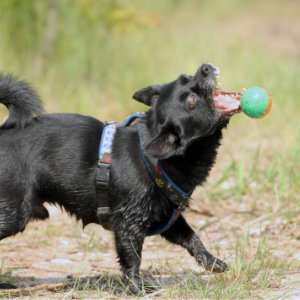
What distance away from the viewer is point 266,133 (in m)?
6.88

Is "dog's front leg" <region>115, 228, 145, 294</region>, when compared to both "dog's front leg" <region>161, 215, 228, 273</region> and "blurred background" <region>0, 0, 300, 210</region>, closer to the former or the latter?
"dog's front leg" <region>161, 215, 228, 273</region>

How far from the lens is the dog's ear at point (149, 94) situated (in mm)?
3371

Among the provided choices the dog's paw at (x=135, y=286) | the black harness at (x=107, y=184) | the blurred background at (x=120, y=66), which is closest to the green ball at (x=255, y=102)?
the black harness at (x=107, y=184)

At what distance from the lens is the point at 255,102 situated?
3.09 metres

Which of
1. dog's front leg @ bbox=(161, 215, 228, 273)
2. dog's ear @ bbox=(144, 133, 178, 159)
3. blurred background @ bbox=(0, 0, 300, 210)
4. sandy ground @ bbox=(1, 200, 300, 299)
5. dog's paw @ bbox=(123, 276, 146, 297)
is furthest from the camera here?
blurred background @ bbox=(0, 0, 300, 210)

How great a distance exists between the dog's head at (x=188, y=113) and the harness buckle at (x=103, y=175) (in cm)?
34

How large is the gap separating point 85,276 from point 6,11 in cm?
502

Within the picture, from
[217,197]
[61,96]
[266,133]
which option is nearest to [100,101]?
[61,96]

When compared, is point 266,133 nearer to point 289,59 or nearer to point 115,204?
point 115,204

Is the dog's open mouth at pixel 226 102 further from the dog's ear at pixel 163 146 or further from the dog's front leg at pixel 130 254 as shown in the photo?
the dog's front leg at pixel 130 254

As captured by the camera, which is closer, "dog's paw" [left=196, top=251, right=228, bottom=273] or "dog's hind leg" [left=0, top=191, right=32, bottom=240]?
"dog's hind leg" [left=0, top=191, right=32, bottom=240]

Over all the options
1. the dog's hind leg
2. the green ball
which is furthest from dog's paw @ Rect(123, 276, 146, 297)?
the green ball

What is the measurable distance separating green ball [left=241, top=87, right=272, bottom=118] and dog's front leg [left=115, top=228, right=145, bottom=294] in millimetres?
996

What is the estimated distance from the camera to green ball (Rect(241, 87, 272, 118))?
310 cm
